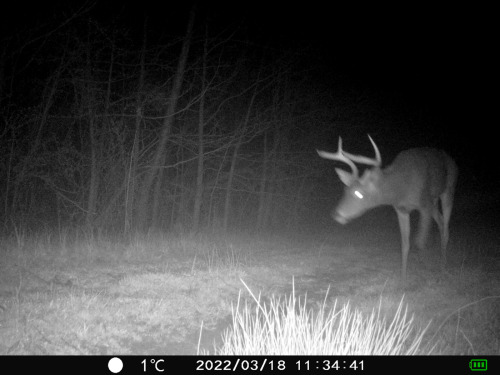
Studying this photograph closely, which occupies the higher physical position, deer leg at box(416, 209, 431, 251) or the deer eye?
the deer eye

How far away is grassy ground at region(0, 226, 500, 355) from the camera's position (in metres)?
3.60

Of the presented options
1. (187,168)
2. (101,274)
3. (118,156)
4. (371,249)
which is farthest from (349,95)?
(101,274)

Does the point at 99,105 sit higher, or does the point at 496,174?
the point at 99,105

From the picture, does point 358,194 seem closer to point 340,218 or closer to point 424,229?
point 340,218

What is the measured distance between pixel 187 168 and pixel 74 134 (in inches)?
219

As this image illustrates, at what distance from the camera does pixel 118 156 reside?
1164cm

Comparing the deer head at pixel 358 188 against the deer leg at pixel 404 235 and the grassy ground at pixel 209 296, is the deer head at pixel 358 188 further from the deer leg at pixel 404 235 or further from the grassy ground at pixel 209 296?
the grassy ground at pixel 209 296

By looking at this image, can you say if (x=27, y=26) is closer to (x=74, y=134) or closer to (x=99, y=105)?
(x=99, y=105)
